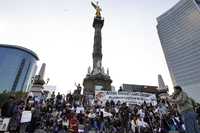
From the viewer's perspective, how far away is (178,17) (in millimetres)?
117250

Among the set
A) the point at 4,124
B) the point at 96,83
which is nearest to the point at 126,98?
the point at 96,83

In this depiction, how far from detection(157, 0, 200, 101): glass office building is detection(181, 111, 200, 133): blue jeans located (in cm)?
10063

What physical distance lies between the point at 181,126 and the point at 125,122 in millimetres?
4050

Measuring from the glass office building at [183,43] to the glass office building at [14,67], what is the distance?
88566 millimetres

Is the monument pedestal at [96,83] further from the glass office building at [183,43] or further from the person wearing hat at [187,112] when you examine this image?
the glass office building at [183,43]

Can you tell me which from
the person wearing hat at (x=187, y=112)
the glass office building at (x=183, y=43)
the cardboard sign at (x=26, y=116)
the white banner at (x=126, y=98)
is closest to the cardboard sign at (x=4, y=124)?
the cardboard sign at (x=26, y=116)

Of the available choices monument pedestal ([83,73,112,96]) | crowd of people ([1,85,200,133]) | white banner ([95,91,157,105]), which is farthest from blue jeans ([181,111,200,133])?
monument pedestal ([83,73,112,96])

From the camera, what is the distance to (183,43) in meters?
111

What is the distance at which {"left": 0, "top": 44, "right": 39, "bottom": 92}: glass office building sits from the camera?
317 feet

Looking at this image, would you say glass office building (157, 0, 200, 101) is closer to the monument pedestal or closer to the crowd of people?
the monument pedestal

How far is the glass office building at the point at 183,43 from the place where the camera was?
3939 inches

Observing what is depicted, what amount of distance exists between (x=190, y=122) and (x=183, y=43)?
117429 mm

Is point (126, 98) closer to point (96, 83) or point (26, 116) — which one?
point (96, 83)

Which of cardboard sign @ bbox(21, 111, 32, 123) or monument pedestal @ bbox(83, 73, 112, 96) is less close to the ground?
monument pedestal @ bbox(83, 73, 112, 96)
